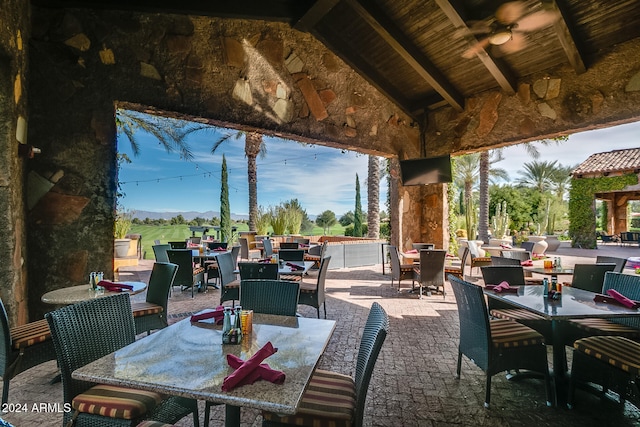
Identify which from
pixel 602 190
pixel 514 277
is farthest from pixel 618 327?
pixel 602 190

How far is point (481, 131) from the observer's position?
19.0 ft

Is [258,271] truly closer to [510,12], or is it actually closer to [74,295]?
[74,295]

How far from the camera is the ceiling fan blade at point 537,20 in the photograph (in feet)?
12.1

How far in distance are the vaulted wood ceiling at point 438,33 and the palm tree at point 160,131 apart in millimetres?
7206

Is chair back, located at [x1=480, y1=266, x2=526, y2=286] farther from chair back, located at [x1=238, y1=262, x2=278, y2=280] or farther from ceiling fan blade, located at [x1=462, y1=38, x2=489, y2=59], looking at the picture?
ceiling fan blade, located at [x1=462, y1=38, x2=489, y2=59]

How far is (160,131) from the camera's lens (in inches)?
430

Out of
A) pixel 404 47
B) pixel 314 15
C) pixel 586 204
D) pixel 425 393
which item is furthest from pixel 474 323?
pixel 586 204

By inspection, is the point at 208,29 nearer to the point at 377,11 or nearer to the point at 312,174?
the point at 377,11

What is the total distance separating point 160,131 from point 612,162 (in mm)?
20356

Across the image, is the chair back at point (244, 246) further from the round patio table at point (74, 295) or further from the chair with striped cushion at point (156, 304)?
the round patio table at point (74, 295)

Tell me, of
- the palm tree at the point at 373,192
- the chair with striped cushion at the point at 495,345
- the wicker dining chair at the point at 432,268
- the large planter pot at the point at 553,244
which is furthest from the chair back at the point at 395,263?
Result: the large planter pot at the point at 553,244

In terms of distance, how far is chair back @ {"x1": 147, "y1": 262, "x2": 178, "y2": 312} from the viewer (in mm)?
3428

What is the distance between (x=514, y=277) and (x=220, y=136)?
12.4 m

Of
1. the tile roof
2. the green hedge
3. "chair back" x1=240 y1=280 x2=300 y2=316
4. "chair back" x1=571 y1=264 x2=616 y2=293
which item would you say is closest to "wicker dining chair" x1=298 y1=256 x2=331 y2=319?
"chair back" x1=240 y1=280 x2=300 y2=316
